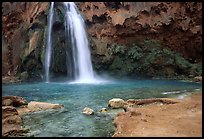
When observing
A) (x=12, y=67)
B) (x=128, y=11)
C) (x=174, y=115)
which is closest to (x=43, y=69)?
(x=12, y=67)

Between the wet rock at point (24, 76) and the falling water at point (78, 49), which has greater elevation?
the falling water at point (78, 49)

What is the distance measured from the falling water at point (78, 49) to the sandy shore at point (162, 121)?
18789mm

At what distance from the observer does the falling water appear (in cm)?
3425

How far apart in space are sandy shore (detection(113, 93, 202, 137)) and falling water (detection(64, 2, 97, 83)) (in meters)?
18.8

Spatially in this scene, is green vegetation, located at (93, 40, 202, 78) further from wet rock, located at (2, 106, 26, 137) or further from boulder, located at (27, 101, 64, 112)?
wet rock, located at (2, 106, 26, 137)

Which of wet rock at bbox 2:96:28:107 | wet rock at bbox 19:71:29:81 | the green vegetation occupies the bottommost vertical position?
wet rock at bbox 2:96:28:107

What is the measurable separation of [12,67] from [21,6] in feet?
23.9

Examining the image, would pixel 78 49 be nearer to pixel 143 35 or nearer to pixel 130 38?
pixel 130 38

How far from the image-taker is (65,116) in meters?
14.7

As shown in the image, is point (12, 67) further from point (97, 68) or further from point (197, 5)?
point (197, 5)

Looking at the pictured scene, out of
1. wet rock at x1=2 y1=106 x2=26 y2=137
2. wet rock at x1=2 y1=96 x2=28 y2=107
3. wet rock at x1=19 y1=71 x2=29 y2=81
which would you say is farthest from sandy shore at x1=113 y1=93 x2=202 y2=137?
wet rock at x1=19 y1=71 x2=29 y2=81

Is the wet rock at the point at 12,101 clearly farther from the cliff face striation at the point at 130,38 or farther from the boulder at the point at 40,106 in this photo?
the cliff face striation at the point at 130,38

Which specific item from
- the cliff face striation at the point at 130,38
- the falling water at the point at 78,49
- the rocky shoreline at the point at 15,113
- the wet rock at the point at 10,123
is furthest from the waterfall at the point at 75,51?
the wet rock at the point at 10,123

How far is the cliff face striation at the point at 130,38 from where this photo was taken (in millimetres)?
34281
